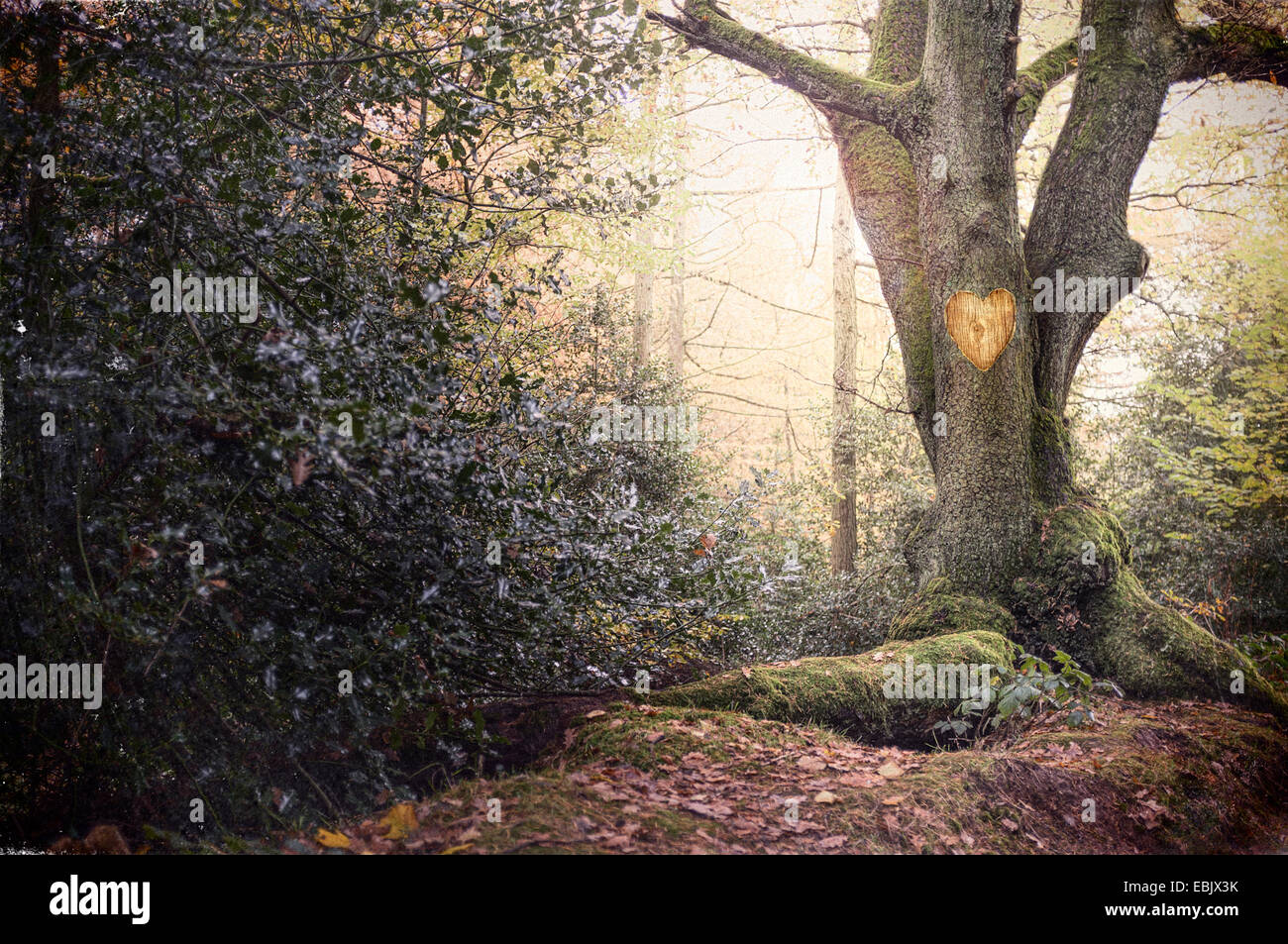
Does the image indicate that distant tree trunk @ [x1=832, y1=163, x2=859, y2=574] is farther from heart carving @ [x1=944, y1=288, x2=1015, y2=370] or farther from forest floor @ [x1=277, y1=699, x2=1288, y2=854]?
forest floor @ [x1=277, y1=699, x2=1288, y2=854]

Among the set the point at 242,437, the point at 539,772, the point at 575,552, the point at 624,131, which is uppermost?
the point at 624,131

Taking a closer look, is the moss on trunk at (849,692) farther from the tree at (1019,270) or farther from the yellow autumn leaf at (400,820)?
the yellow autumn leaf at (400,820)

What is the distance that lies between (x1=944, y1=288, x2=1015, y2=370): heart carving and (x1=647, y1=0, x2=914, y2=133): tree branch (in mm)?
1632

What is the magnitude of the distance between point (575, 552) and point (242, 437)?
149 centimetres

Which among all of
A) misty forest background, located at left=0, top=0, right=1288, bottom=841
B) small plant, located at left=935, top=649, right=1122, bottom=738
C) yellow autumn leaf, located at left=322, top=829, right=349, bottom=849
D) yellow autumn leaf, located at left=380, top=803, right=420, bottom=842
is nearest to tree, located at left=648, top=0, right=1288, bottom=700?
small plant, located at left=935, top=649, right=1122, bottom=738

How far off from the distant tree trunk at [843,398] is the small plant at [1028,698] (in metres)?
6.72

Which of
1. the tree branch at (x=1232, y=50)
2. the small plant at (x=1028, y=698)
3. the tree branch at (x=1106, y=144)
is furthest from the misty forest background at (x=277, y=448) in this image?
the tree branch at (x=1232, y=50)

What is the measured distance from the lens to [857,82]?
22.9 feet

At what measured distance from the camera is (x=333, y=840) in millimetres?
2947

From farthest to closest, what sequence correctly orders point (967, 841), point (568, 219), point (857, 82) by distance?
point (568, 219), point (857, 82), point (967, 841)

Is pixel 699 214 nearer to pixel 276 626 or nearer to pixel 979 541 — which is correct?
pixel 979 541

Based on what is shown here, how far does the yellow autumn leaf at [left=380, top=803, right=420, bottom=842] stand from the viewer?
3094mm

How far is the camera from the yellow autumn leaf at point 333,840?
2943mm
